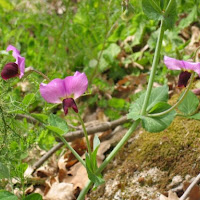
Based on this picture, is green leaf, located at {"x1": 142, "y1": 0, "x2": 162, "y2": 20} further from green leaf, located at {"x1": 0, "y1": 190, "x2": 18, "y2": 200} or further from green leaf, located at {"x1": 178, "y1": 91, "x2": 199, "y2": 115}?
green leaf, located at {"x1": 0, "y1": 190, "x2": 18, "y2": 200}

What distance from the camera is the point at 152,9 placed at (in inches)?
59.1

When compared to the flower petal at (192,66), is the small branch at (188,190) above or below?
below

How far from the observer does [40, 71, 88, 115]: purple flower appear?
1165mm

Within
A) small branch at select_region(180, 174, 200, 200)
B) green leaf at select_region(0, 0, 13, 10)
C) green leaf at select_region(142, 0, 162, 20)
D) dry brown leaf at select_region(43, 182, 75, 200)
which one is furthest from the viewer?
green leaf at select_region(0, 0, 13, 10)

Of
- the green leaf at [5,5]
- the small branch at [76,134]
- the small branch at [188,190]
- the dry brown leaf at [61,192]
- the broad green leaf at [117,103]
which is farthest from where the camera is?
the green leaf at [5,5]

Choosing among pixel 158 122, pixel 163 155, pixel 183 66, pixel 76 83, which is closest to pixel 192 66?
pixel 183 66

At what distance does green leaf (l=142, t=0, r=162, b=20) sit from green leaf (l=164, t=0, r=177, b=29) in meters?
0.03

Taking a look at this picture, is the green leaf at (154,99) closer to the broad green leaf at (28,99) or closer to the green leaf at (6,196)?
the broad green leaf at (28,99)

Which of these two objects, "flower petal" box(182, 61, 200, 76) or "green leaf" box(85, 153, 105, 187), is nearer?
"flower petal" box(182, 61, 200, 76)

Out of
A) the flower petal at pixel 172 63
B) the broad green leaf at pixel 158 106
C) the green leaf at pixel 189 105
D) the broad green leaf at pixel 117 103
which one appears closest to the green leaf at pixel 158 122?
the broad green leaf at pixel 158 106

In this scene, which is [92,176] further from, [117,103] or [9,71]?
[117,103]

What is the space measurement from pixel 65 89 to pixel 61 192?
2.56 feet

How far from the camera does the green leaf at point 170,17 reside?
1.47 metres

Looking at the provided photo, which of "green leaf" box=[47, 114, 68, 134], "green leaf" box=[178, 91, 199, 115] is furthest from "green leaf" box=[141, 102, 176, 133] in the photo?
"green leaf" box=[47, 114, 68, 134]
